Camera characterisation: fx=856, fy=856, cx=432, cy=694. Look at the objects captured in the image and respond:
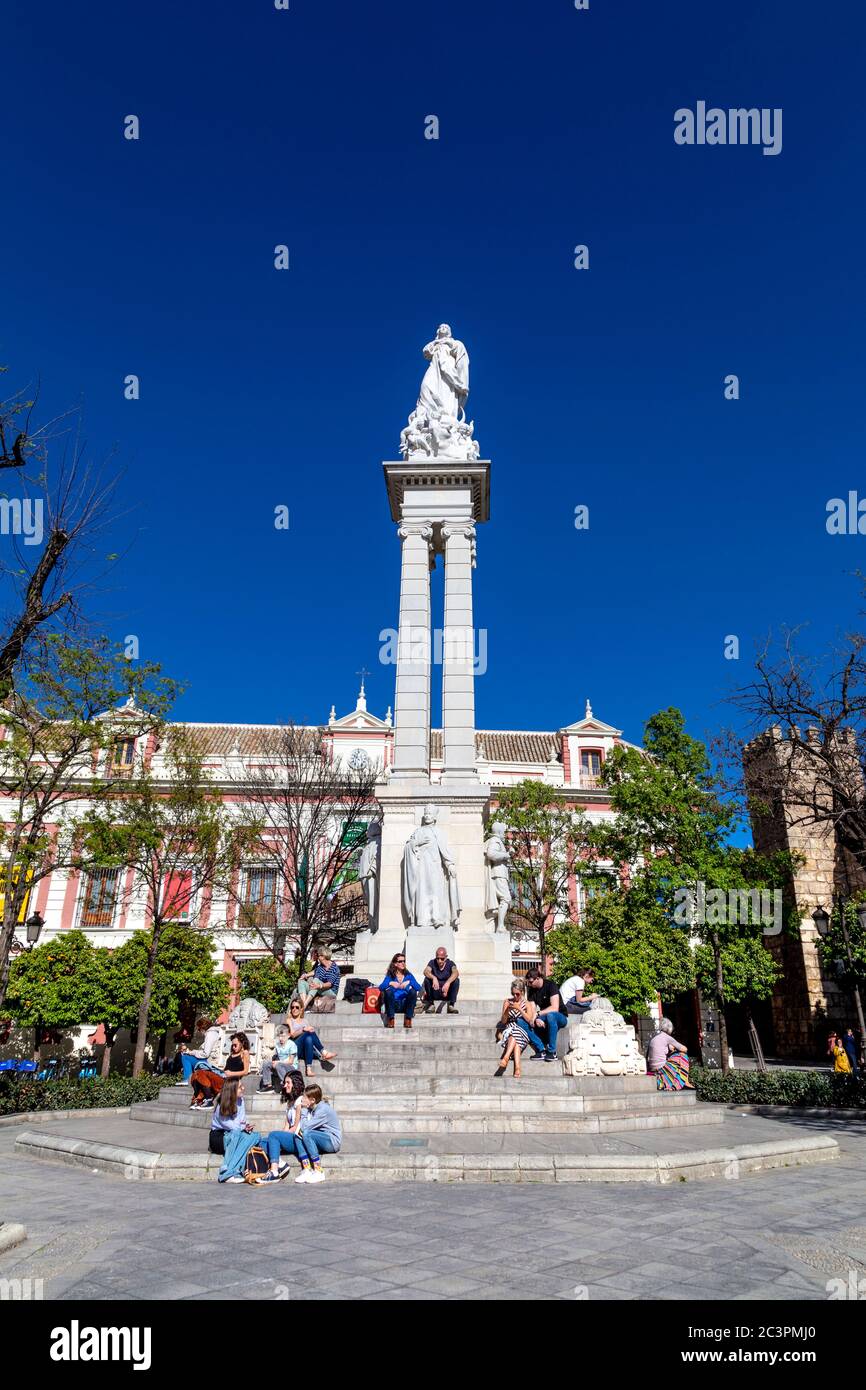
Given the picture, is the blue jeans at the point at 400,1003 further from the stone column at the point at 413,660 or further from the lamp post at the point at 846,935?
the lamp post at the point at 846,935

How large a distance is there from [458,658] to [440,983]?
24.1ft

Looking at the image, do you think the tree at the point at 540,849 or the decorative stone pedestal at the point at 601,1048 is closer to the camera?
the decorative stone pedestal at the point at 601,1048

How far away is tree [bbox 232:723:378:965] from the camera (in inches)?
1156

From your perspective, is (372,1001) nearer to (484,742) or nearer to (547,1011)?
(547,1011)

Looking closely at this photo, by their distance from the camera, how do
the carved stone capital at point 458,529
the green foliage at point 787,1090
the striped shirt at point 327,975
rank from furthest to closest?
the carved stone capital at point 458,529 < the striped shirt at point 327,975 < the green foliage at point 787,1090

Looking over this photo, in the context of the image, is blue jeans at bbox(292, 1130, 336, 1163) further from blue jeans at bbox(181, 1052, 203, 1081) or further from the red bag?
blue jeans at bbox(181, 1052, 203, 1081)

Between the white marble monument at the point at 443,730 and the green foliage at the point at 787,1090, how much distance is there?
4.72 metres

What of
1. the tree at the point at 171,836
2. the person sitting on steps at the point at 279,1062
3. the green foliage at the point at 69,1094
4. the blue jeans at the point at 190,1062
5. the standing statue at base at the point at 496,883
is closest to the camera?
the person sitting on steps at the point at 279,1062

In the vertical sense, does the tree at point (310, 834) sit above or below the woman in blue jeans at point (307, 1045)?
above

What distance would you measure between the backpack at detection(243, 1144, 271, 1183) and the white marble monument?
7.41 m

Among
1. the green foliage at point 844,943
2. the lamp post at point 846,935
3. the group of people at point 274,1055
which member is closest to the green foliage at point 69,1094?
the group of people at point 274,1055

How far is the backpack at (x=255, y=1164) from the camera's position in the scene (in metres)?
8.60

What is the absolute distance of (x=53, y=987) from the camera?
3052 cm

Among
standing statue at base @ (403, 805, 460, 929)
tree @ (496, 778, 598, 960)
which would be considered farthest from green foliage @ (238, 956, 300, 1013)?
standing statue at base @ (403, 805, 460, 929)
